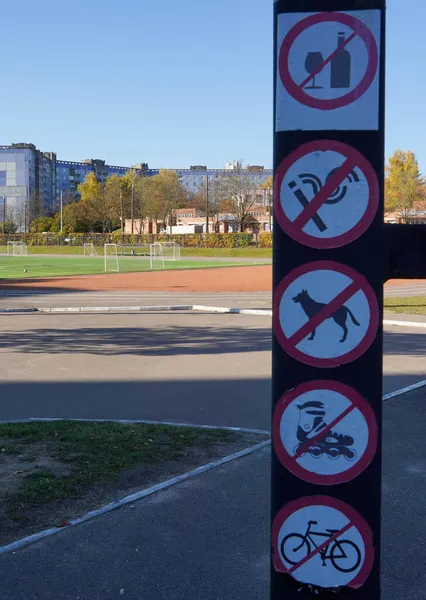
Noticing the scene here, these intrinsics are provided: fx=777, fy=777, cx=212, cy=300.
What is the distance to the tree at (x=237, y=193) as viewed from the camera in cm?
9788

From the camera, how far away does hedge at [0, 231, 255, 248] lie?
267 feet

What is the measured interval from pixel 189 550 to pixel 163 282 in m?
33.7

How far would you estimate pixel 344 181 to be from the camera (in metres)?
2.15

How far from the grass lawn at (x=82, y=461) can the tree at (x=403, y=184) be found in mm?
61672

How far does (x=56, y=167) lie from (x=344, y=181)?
198 metres

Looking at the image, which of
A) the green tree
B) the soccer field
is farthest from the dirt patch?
the green tree

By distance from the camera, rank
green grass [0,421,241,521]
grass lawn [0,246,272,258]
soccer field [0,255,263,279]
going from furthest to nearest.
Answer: grass lawn [0,246,272,258] → soccer field [0,255,263,279] → green grass [0,421,241,521]

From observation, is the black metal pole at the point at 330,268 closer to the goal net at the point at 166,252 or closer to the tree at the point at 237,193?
the goal net at the point at 166,252

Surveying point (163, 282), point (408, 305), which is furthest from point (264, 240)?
point (408, 305)

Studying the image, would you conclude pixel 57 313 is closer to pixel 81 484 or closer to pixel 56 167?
pixel 81 484

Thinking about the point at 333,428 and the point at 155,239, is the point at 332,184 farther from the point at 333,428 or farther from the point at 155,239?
the point at 155,239

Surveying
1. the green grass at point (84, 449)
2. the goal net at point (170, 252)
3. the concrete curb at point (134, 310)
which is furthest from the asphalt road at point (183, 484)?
the goal net at point (170, 252)

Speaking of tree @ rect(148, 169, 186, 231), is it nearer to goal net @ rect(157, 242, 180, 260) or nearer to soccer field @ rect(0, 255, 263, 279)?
goal net @ rect(157, 242, 180, 260)

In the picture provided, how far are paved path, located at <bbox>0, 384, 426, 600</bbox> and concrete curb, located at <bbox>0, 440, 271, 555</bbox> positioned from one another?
0.07 metres
